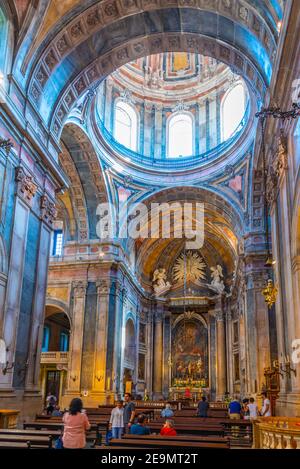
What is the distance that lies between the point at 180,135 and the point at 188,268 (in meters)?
11.5

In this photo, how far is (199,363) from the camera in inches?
1357

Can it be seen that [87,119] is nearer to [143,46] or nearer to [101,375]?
[143,46]

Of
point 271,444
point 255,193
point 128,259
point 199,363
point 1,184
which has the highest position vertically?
point 255,193

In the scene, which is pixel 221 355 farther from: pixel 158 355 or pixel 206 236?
pixel 206 236

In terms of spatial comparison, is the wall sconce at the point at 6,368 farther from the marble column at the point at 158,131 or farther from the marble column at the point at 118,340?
the marble column at the point at 158,131

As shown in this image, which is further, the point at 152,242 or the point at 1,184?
the point at 152,242

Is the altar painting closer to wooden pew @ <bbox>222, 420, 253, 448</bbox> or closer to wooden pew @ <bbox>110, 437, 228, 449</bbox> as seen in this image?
wooden pew @ <bbox>222, 420, 253, 448</bbox>

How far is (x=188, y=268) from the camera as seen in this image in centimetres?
3622

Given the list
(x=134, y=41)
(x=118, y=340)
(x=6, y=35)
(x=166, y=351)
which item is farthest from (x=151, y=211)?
(x=6, y=35)

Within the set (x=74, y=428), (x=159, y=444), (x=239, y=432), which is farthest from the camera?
(x=239, y=432)

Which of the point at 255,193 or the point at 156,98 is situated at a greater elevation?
the point at 156,98

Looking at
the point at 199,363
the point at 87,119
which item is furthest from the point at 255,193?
the point at 199,363

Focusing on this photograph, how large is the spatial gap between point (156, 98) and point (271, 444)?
24.8 m

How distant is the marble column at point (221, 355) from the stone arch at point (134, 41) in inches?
850
